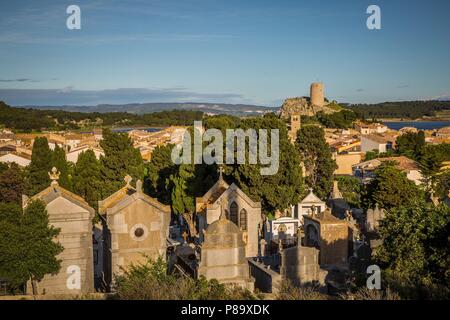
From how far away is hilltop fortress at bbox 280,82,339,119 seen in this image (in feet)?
443

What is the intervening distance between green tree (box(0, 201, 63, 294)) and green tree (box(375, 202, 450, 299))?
984 centimetres

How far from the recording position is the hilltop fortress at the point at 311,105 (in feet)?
443

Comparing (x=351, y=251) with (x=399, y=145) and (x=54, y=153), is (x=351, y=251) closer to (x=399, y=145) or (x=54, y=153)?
(x=54, y=153)

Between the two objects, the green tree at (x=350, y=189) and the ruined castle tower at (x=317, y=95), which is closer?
the green tree at (x=350, y=189)

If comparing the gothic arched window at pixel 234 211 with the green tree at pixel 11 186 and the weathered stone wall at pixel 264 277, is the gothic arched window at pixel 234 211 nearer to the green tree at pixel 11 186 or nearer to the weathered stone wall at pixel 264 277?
the weathered stone wall at pixel 264 277

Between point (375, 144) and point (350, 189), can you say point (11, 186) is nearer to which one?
point (350, 189)

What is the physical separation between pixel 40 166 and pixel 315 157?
20.4 m

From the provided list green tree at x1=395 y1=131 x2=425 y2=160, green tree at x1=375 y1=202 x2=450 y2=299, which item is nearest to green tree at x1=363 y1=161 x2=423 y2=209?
green tree at x1=375 y1=202 x2=450 y2=299

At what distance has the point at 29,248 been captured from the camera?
619 inches

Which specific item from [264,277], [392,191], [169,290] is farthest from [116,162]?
[169,290]

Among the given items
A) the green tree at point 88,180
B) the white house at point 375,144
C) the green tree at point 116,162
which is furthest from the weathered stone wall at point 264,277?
the white house at point 375,144

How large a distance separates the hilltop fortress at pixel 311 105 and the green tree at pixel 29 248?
120218 millimetres

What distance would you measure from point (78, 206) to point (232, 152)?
42.5 ft
